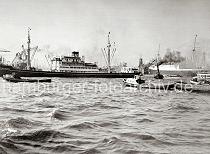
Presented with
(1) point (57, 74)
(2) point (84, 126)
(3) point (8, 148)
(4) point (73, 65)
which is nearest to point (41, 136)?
(3) point (8, 148)

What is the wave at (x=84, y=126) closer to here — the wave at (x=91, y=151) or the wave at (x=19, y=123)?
the wave at (x=19, y=123)

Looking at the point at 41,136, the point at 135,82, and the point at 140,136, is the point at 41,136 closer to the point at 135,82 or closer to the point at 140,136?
the point at 140,136

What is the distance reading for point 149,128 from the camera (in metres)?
9.48

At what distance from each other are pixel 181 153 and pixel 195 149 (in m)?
0.52

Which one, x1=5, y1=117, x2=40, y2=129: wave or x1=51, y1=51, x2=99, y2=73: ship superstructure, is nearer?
x1=5, y1=117, x2=40, y2=129: wave

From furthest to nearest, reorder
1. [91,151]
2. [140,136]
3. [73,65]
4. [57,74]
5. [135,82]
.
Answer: [73,65]
[57,74]
[135,82]
[140,136]
[91,151]

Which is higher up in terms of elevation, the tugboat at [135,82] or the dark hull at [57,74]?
the dark hull at [57,74]

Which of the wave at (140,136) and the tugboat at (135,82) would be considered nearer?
the wave at (140,136)

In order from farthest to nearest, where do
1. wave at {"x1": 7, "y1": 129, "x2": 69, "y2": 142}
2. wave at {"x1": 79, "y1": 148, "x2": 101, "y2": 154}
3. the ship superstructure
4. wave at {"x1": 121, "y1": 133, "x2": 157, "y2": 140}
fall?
the ship superstructure → wave at {"x1": 121, "y1": 133, "x2": 157, "y2": 140} → wave at {"x1": 7, "y1": 129, "x2": 69, "y2": 142} → wave at {"x1": 79, "y1": 148, "x2": 101, "y2": 154}

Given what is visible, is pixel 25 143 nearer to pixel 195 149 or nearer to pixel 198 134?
pixel 195 149

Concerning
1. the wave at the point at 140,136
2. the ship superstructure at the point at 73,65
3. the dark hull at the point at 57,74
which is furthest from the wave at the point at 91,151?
the ship superstructure at the point at 73,65

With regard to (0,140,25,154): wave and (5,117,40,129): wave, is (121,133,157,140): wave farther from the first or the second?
(5,117,40,129): wave

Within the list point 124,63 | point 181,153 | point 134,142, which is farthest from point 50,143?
point 124,63

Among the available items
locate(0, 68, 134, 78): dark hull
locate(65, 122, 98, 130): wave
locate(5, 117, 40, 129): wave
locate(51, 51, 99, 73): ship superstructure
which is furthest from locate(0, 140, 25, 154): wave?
locate(51, 51, 99, 73): ship superstructure
